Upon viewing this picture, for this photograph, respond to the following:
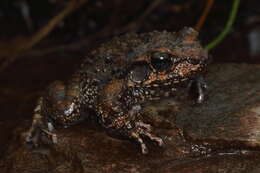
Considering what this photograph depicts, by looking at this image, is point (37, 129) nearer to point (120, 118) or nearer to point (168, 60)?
point (120, 118)

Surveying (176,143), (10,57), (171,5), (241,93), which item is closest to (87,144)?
(176,143)

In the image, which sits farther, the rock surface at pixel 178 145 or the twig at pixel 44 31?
the twig at pixel 44 31

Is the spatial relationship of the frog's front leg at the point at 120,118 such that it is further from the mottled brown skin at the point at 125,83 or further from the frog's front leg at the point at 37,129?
the frog's front leg at the point at 37,129

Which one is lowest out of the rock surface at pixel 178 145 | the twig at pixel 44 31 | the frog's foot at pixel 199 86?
the rock surface at pixel 178 145

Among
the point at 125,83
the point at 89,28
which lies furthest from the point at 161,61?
the point at 89,28

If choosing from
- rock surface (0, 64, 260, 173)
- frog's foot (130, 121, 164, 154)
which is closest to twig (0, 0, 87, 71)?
rock surface (0, 64, 260, 173)

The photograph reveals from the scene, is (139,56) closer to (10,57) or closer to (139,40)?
(139,40)

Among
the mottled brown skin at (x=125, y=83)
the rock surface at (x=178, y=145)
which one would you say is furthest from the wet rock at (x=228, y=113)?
the mottled brown skin at (x=125, y=83)
